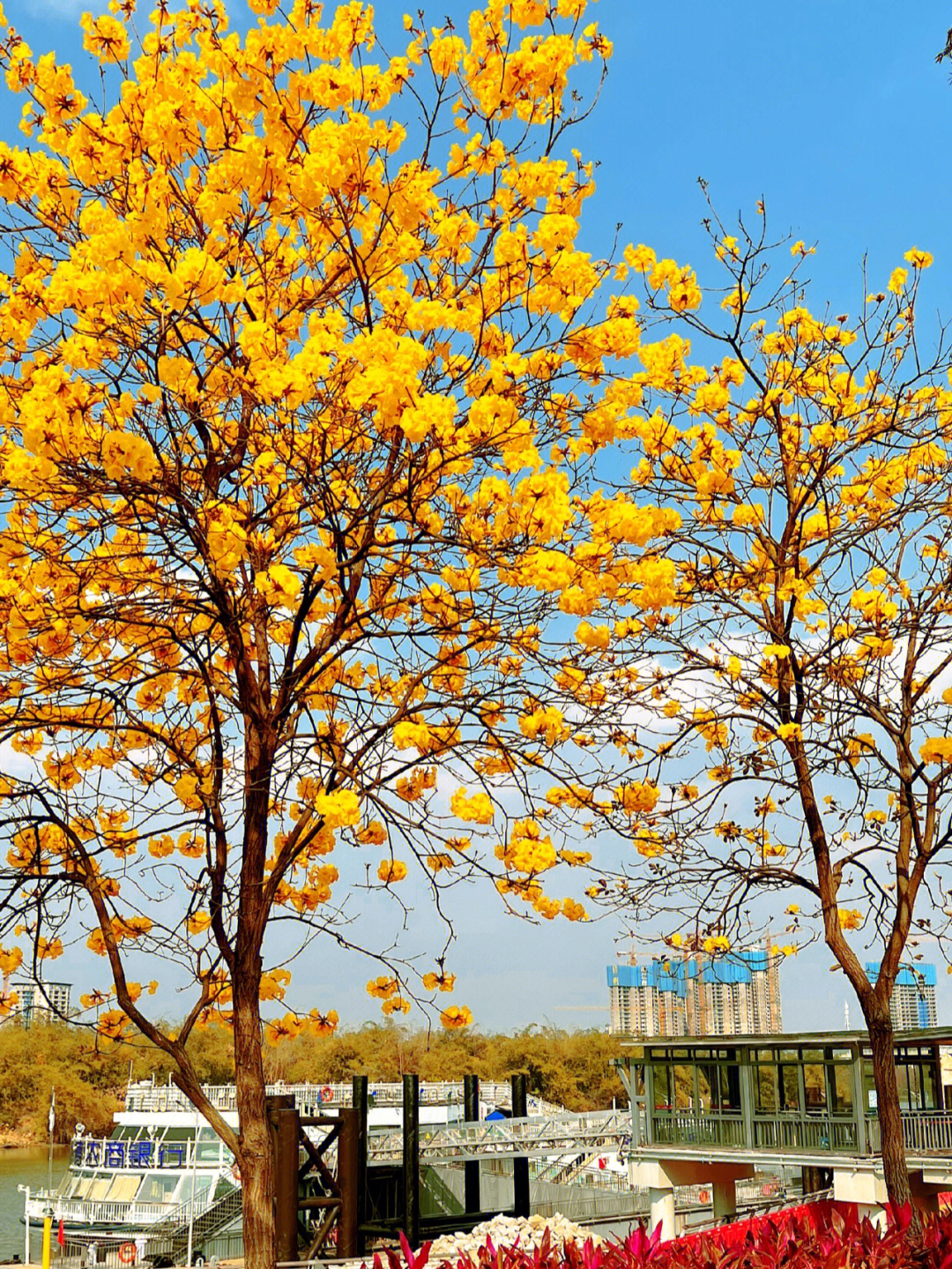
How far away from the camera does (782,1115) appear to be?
1800cm

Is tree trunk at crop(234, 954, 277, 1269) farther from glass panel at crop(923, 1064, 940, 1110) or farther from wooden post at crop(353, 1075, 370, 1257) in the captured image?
glass panel at crop(923, 1064, 940, 1110)

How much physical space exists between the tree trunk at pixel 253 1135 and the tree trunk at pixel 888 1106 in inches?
159

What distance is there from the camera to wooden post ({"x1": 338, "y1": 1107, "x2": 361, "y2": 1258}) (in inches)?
311

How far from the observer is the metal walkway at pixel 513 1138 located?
1878 centimetres

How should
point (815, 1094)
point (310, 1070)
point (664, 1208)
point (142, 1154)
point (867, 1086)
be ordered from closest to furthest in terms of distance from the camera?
1. point (867, 1086)
2. point (664, 1208)
3. point (815, 1094)
4. point (142, 1154)
5. point (310, 1070)

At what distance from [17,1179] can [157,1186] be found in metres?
19.0

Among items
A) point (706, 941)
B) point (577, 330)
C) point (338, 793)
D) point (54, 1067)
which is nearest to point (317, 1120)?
point (706, 941)

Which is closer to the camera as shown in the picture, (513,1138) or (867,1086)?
(867,1086)

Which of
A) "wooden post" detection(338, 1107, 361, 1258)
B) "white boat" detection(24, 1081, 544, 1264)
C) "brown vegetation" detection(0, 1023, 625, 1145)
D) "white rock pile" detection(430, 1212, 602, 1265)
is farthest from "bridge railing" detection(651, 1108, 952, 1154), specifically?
"brown vegetation" detection(0, 1023, 625, 1145)

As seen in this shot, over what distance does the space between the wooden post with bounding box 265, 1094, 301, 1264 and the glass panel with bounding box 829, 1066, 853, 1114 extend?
40.4ft

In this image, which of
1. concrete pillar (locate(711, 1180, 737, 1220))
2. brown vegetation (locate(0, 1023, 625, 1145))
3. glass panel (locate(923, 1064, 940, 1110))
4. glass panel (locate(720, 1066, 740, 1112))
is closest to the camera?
glass panel (locate(923, 1064, 940, 1110))

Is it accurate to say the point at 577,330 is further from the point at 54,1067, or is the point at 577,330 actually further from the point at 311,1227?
the point at 54,1067

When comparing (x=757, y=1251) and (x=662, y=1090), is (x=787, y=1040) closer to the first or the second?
(x=662, y=1090)

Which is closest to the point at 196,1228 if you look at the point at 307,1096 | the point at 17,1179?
the point at 307,1096
